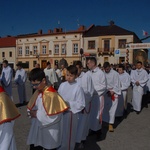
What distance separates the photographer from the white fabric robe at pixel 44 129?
10.1ft

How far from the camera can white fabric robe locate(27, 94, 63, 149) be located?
3078 millimetres

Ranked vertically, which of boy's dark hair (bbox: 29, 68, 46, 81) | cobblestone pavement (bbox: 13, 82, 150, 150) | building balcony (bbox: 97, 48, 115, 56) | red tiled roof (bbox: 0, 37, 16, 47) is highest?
red tiled roof (bbox: 0, 37, 16, 47)

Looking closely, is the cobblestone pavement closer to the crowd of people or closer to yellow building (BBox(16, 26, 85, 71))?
the crowd of people

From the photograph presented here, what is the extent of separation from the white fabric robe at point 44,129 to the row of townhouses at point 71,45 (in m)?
33.8

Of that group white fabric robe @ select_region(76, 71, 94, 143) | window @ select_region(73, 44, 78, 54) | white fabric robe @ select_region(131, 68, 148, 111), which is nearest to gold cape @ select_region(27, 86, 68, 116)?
white fabric robe @ select_region(76, 71, 94, 143)

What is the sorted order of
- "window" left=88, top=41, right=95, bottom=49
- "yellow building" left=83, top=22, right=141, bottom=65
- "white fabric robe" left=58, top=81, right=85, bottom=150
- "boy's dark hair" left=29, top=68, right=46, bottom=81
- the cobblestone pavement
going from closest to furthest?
"boy's dark hair" left=29, top=68, right=46, bottom=81, "white fabric robe" left=58, top=81, right=85, bottom=150, the cobblestone pavement, "yellow building" left=83, top=22, right=141, bottom=65, "window" left=88, top=41, right=95, bottom=49

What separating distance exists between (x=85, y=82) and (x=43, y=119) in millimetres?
Result: 1958

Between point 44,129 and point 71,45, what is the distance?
138 feet

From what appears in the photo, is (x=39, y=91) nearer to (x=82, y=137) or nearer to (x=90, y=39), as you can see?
(x=82, y=137)

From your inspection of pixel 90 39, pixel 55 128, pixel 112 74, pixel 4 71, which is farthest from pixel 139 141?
pixel 90 39

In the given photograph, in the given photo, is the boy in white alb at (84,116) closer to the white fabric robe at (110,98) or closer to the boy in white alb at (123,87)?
the white fabric robe at (110,98)

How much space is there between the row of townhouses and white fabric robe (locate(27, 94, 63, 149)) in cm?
3376

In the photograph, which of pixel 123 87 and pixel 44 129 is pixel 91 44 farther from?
pixel 44 129

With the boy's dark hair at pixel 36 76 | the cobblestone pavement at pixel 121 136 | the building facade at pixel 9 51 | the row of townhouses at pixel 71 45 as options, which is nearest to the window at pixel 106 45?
the row of townhouses at pixel 71 45
